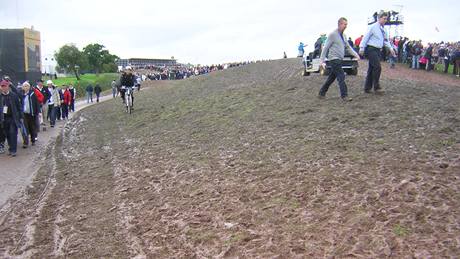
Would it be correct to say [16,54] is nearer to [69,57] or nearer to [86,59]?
[69,57]

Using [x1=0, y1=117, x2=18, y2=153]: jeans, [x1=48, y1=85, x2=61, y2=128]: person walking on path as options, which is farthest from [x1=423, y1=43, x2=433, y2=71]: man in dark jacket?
[x1=0, y1=117, x2=18, y2=153]: jeans

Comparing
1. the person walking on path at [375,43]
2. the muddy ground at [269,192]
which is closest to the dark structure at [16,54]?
the muddy ground at [269,192]

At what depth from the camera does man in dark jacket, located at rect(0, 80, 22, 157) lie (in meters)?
12.4

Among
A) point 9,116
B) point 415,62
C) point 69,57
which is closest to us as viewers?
point 9,116

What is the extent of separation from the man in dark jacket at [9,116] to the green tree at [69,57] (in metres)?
96.0

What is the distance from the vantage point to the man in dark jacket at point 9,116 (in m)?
12.4

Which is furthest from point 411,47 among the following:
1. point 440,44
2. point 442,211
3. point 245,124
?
point 442,211

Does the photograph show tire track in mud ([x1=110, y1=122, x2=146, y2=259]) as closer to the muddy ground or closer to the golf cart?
the muddy ground

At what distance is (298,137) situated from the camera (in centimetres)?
906

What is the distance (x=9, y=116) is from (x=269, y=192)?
9120mm

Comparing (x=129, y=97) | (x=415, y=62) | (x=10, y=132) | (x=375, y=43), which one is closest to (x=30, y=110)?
(x=10, y=132)

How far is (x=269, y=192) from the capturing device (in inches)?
246

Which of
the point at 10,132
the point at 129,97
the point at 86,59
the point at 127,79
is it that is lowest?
the point at 10,132

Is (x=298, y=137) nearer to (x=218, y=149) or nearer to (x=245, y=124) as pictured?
(x=218, y=149)
